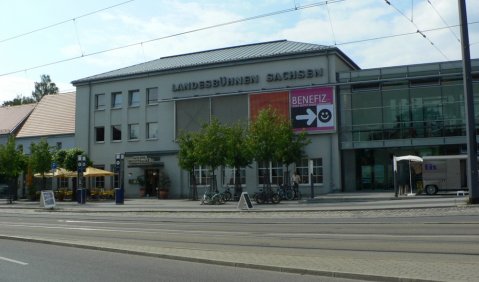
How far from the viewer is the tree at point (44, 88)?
8631cm

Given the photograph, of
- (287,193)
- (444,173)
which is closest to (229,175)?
(287,193)

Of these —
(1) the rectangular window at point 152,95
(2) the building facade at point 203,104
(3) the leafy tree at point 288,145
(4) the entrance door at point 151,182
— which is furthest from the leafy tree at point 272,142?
(1) the rectangular window at point 152,95

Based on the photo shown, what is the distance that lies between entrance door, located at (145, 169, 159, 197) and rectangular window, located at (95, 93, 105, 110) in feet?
28.6

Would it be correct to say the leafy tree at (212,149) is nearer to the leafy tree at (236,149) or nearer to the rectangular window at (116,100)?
the leafy tree at (236,149)

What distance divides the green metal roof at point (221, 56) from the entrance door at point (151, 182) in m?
9.01

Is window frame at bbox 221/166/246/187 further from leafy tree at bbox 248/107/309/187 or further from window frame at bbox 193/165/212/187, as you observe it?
leafy tree at bbox 248/107/309/187

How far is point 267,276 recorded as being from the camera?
8.82 meters

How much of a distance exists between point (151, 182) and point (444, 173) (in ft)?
82.7

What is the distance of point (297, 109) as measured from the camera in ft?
135

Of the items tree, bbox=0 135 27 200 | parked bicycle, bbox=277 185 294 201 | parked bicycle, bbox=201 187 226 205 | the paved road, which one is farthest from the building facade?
the paved road

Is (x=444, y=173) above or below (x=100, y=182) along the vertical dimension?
above

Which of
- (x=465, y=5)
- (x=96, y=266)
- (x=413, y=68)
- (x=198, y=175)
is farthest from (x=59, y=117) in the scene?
(x=96, y=266)

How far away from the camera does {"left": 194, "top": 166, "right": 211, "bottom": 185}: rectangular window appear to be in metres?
44.6

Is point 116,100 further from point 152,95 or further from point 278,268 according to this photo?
point 278,268
